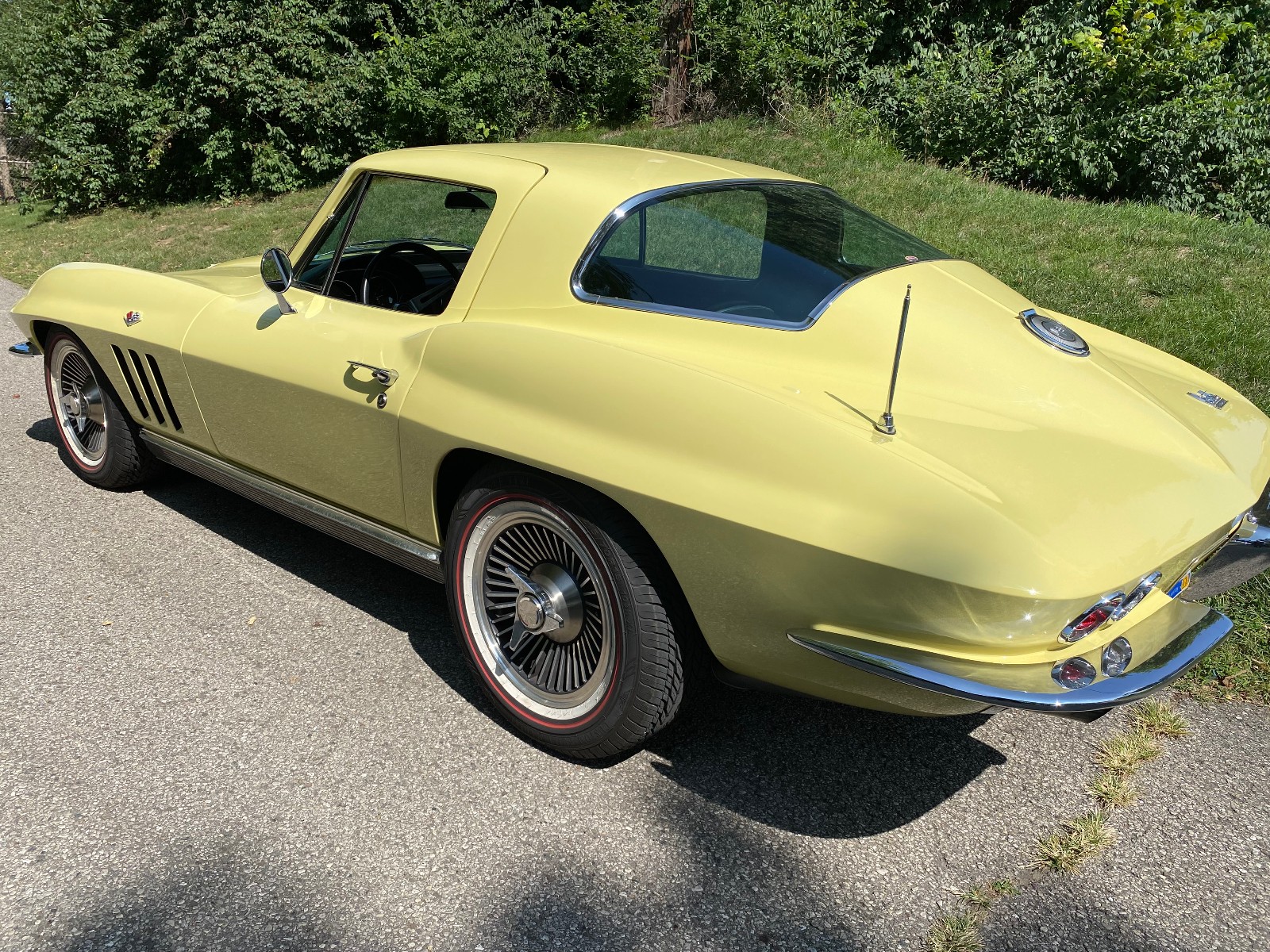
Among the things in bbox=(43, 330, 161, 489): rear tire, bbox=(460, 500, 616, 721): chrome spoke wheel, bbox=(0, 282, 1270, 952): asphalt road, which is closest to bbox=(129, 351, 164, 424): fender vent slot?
bbox=(43, 330, 161, 489): rear tire

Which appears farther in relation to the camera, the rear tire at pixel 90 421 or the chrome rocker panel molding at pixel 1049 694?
the rear tire at pixel 90 421

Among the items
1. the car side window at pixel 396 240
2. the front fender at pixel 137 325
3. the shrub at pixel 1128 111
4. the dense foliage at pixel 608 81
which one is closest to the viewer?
the car side window at pixel 396 240

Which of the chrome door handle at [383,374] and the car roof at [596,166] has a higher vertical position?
the car roof at [596,166]

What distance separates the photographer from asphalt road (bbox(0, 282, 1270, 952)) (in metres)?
2.16

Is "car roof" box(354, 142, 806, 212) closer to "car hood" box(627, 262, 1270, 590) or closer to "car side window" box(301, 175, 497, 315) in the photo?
"car side window" box(301, 175, 497, 315)

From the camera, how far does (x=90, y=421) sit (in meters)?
4.45

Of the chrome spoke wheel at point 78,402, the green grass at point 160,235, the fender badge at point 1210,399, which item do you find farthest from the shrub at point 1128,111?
the chrome spoke wheel at point 78,402

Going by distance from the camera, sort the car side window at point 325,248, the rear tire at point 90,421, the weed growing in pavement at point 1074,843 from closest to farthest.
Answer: the weed growing in pavement at point 1074,843, the car side window at point 325,248, the rear tire at point 90,421

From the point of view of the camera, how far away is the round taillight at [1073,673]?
201 centimetres

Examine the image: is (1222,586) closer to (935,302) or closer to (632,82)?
(935,302)

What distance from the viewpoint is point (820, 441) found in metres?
2.13

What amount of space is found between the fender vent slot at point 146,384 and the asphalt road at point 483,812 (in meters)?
0.82

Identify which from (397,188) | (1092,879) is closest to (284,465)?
(397,188)

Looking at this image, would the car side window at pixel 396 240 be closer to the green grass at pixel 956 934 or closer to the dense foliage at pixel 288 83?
the green grass at pixel 956 934
